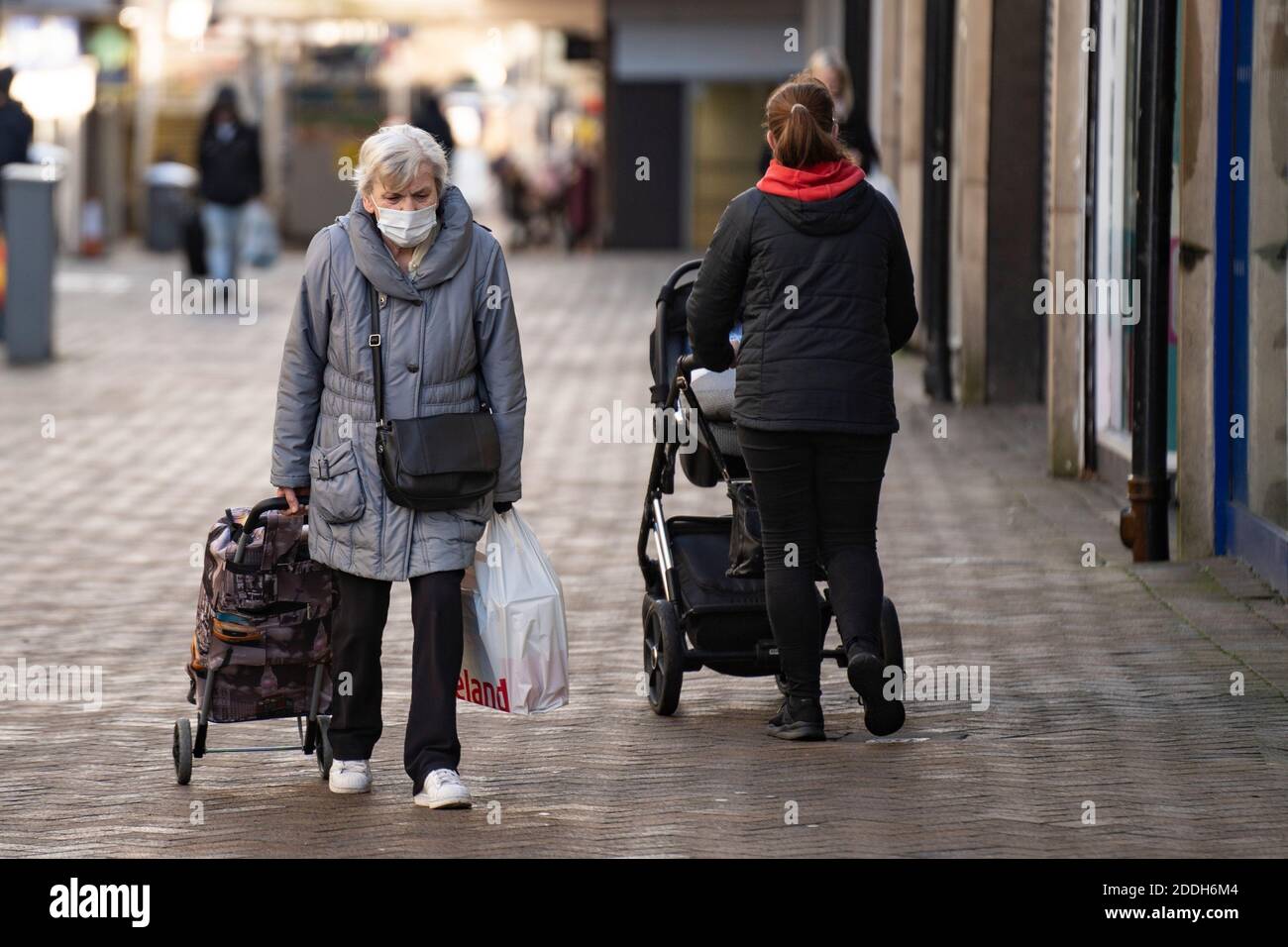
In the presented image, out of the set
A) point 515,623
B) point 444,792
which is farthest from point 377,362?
point 444,792

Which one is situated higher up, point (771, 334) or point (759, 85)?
point (759, 85)

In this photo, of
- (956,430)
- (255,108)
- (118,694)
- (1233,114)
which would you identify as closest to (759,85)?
(255,108)

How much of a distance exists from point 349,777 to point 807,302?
179cm

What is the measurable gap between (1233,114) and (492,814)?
4.88 m

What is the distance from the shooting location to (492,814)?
5.93m

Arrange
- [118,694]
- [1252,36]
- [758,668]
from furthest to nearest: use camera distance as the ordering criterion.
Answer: [1252,36], [118,694], [758,668]

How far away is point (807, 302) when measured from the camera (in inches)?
254

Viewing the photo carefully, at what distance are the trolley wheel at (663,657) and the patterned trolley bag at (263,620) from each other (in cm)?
119

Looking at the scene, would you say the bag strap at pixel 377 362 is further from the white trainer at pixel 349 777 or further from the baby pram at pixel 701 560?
the baby pram at pixel 701 560

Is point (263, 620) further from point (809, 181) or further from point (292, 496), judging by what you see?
point (809, 181)

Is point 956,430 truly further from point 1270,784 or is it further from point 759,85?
point 759,85

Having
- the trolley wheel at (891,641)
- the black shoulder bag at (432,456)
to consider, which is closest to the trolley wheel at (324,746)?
the black shoulder bag at (432,456)

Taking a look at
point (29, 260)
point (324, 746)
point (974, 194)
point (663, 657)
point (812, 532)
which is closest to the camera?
point (324, 746)

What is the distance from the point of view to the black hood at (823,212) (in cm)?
643
